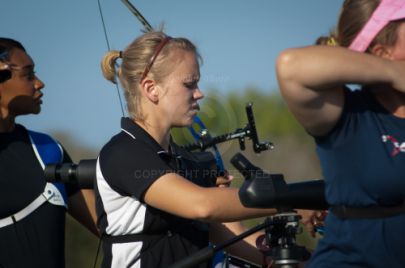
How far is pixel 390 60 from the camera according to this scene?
208 centimetres

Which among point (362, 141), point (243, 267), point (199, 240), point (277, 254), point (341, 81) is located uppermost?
Result: point (341, 81)

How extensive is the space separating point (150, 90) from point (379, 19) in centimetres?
117

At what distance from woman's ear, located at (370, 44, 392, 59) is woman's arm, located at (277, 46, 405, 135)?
6cm

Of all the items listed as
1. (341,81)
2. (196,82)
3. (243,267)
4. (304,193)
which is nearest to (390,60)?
(341,81)

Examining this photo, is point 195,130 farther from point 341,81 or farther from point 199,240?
point 341,81

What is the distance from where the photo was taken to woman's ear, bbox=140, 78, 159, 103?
3014 millimetres

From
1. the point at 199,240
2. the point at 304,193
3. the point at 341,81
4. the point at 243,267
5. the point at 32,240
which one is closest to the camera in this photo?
the point at 341,81

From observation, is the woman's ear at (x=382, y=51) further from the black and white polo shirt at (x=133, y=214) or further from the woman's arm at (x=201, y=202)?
the black and white polo shirt at (x=133, y=214)

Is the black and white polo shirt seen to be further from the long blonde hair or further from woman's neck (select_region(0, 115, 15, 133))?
woman's neck (select_region(0, 115, 15, 133))

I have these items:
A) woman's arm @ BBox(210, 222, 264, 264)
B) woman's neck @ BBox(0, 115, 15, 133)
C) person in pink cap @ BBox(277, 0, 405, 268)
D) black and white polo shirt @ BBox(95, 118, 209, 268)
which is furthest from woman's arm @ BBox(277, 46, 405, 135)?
woman's neck @ BBox(0, 115, 15, 133)

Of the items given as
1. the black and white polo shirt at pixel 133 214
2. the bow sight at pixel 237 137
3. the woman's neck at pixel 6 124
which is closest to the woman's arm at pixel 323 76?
the black and white polo shirt at pixel 133 214

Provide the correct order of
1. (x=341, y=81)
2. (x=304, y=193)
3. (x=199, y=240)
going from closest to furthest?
(x=341, y=81), (x=304, y=193), (x=199, y=240)

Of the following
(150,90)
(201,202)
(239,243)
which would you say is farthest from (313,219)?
(150,90)

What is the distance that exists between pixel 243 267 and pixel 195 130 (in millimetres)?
729
